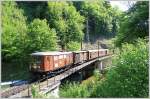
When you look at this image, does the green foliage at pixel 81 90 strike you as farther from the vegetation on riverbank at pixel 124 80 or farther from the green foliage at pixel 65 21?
the green foliage at pixel 65 21

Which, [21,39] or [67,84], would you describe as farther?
[67,84]

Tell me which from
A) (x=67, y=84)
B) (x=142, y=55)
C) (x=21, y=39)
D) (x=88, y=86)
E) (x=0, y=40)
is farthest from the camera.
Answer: (x=67, y=84)

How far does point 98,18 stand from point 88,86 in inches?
43.1

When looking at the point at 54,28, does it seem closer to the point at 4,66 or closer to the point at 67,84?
the point at 4,66

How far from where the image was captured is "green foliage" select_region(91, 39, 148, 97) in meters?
3.95

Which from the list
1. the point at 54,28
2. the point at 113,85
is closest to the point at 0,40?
the point at 54,28

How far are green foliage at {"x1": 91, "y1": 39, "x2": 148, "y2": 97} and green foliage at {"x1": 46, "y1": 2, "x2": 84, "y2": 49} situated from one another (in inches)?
26.2

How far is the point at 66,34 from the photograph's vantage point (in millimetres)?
4004

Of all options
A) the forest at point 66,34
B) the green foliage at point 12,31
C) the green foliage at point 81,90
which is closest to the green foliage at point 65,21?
the forest at point 66,34

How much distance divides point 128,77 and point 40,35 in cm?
107

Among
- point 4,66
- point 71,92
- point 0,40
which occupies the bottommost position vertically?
point 71,92

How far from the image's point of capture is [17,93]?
13.7ft

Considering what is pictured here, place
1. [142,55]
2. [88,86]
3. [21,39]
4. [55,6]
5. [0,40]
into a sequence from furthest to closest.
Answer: [88,86]
[142,55]
[55,6]
[21,39]
[0,40]

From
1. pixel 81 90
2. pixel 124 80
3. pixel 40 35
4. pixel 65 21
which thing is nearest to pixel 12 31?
pixel 40 35
